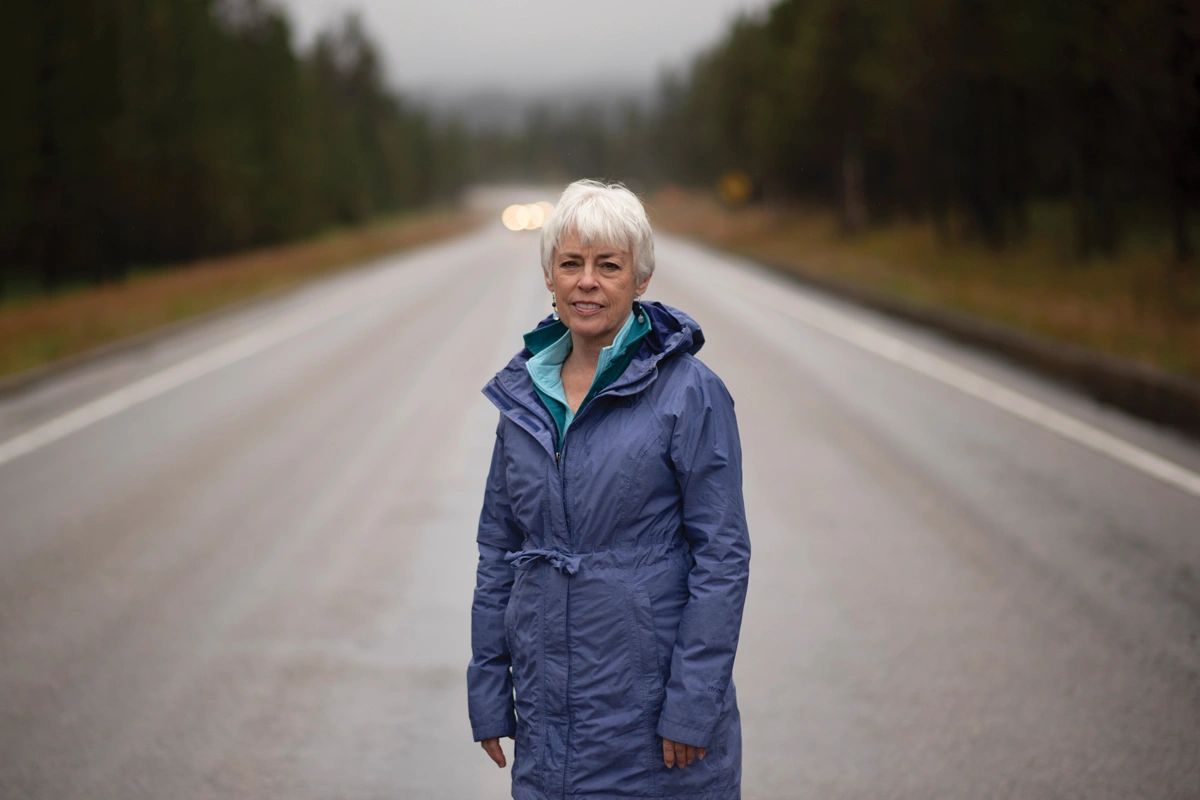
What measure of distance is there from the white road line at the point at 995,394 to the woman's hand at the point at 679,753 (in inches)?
265

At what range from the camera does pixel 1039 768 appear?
454 centimetres

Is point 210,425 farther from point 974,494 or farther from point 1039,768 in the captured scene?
point 1039,768

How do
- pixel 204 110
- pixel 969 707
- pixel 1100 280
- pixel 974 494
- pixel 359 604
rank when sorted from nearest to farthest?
1. pixel 969 707
2. pixel 359 604
3. pixel 974 494
4. pixel 1100 280
5. pixel 204 110

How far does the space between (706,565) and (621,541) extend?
0.58 feet

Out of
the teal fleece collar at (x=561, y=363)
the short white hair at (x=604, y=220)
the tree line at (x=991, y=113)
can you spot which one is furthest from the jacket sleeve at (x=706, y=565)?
the tree line at (x=991, y=113)

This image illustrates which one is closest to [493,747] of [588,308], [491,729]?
[491,729]

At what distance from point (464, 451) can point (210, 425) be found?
2.70 meters

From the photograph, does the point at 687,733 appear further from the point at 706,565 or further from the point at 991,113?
the point at 991,113

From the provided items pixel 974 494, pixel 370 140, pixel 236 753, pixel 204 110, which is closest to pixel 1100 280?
pixel 974 494

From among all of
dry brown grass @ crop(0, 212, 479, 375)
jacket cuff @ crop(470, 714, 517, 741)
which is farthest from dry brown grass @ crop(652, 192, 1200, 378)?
dry brown grass @ crop(0, 212, 479, 375)

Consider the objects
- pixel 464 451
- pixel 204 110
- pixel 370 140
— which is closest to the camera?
pixel 464 451

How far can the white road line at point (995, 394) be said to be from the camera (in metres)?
9.41

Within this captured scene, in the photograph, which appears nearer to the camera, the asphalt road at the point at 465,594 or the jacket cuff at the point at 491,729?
the jacket cuff at the point at 491,729

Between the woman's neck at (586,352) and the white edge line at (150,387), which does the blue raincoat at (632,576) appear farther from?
the white edge line at (150,387)
